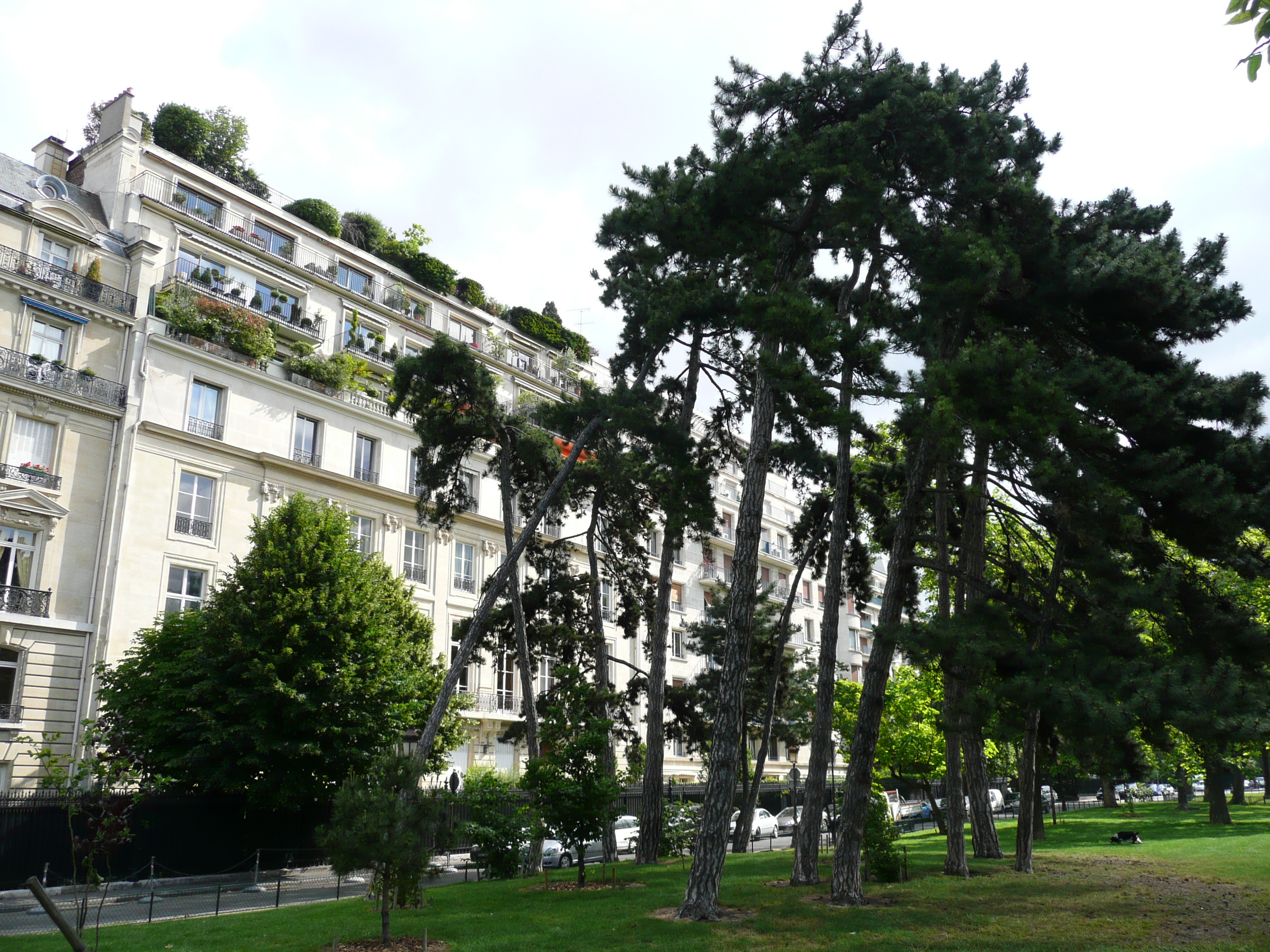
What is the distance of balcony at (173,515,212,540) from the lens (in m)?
32.0

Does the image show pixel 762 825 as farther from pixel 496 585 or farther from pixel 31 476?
pixel 31 476

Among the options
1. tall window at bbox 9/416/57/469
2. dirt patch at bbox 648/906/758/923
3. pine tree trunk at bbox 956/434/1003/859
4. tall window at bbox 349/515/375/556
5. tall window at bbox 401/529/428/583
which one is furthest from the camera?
tall window at bbox 401/529/428/583

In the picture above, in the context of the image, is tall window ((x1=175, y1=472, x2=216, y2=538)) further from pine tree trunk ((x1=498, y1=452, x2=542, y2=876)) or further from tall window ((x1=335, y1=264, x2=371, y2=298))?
pine tree trunk ((x1=498, y1=452, x2=542, y2=876))

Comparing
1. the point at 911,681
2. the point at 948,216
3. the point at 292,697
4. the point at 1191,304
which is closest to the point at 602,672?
the point at 292,697

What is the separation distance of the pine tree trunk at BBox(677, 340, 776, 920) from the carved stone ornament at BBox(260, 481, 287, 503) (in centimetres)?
2415

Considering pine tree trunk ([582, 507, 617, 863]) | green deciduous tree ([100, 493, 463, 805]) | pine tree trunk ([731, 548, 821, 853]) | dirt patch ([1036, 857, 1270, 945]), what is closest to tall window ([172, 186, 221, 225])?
green deciduous tree ([100, 493, 463, 805])

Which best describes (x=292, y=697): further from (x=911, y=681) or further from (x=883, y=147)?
(x=911, y=681)

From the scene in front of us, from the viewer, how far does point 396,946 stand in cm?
1280

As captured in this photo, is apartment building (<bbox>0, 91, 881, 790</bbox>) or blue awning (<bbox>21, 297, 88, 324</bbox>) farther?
blue awning (<bbox>21, 297, 88, 324</bbox>)

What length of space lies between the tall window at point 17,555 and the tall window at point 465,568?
55.3 feet

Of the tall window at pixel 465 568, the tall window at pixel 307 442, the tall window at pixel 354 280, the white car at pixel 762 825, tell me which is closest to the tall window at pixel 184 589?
the tall window at pixel 307 442

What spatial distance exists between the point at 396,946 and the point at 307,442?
27239mm

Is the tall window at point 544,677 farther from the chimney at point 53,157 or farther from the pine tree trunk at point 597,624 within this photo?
the chimney at point 53,157

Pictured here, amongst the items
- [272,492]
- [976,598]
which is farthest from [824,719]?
[272,492]
